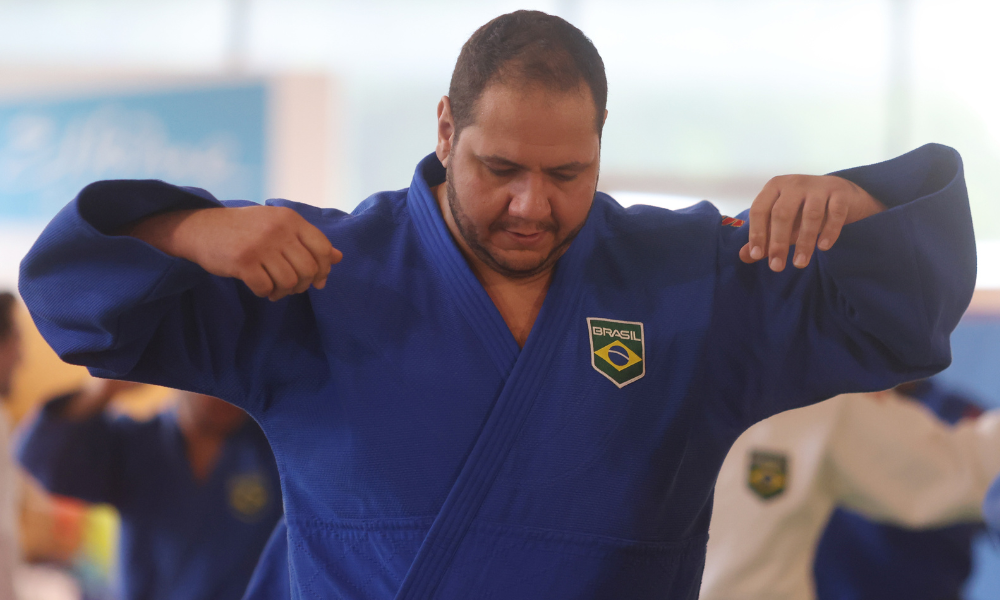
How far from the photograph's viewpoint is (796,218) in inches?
41.1

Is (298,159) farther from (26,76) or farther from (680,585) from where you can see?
(680,585)

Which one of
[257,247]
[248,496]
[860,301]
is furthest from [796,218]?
[248,496]

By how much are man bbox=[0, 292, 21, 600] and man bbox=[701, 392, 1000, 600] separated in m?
2.00

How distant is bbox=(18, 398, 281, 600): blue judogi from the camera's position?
2.35 metres

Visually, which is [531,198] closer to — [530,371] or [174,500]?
[530,371]

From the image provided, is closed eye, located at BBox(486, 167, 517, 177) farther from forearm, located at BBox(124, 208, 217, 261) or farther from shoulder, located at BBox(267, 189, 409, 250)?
forearm, located at BBox(124, 208, 217, 261)

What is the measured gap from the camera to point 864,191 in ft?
3.69

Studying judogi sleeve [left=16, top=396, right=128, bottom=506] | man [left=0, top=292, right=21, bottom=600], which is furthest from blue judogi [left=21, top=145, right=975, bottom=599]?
man [left=0, top=292, right=21, bottom=600]

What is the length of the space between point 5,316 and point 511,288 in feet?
6.70

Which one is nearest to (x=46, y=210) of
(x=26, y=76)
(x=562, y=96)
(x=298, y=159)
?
(x=26, y=76)

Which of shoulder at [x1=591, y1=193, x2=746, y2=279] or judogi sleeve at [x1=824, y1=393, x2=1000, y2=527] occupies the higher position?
shoulder at [x1=591, y1=193, x2=746, y2=279]

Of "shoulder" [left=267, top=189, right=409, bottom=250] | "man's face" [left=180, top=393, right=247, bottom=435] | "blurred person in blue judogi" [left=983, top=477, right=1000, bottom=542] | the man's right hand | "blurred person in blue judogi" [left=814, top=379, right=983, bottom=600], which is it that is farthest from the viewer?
"blurred person in blue judogi" [left=814, top=379, right=983, bottom=600]

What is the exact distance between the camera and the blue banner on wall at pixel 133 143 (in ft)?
11.6

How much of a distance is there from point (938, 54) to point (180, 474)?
137 inches
